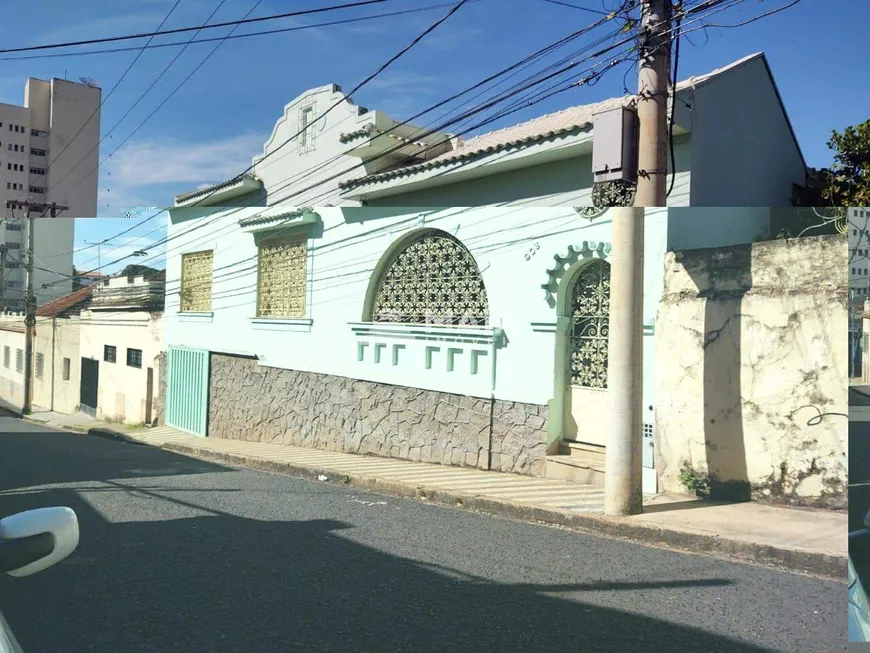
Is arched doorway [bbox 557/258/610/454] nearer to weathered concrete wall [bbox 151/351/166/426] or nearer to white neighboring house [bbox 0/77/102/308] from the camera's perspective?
weathered concrete wall [bbox 151/351/166/426]

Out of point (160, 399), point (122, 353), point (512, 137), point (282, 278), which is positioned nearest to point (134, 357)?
point (122, 353)

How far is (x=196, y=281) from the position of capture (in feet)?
5.06

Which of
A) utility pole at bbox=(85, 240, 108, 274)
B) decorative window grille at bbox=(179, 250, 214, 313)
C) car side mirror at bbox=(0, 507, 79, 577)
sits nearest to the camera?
car side mirror at bbox=(0, 507, 79, 577)

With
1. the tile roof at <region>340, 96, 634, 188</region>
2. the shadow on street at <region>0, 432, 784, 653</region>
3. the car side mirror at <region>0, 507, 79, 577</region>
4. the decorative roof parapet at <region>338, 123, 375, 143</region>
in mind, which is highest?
the tile roof at <region>340, 96, 634, 188</region>

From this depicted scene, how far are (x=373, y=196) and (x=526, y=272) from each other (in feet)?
1.65

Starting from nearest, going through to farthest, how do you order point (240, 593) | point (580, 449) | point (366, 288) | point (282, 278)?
point (240, 593)
point (282, 278)
point (366, 288)
point (580, 449)

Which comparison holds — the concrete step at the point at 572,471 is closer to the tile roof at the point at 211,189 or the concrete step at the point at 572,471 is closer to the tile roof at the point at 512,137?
the tile roof at the point at 512,137

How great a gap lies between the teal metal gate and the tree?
80.3 inches

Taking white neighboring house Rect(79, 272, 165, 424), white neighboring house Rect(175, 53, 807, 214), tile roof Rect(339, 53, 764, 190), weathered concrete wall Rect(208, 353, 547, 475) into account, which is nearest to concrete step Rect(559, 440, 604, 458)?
weathered concrete wall Rect(208, 353, 547, 475)

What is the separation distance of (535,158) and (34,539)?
2153 mm

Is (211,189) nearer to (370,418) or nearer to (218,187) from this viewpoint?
(218,187)

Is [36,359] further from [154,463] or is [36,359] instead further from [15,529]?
[15,529]

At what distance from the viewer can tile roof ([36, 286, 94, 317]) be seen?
1425 millimetres

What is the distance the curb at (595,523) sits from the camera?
5.42 ft
